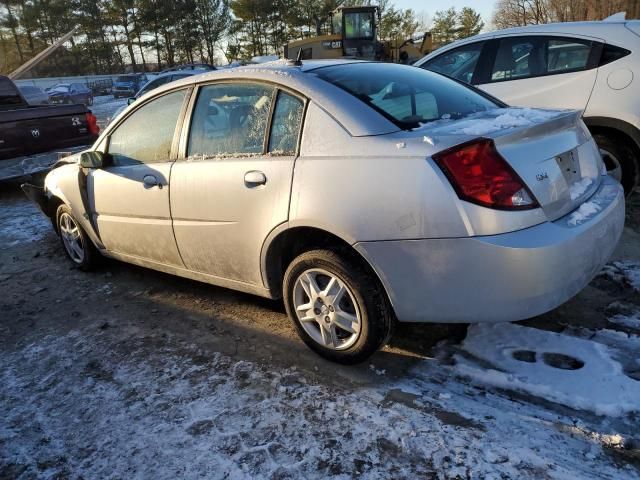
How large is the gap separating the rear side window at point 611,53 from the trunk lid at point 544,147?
7.34ft

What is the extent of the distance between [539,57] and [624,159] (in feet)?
4.32

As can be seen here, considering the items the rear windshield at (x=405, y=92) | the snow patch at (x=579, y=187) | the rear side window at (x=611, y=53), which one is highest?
the rear side window at (x=611, y=53)

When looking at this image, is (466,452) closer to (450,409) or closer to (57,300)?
(450,409)

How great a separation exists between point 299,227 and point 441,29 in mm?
70590

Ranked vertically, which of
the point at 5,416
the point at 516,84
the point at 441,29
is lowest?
the point at 5,416

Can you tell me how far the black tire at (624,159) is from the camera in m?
4.48

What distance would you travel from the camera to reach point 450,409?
2.33 meters

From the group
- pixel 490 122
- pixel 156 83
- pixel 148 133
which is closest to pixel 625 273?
pixel 490 122

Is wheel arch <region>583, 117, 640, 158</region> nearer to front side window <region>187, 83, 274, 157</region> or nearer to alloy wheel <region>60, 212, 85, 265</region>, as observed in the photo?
front side window <region>187, 83, 274, 157</region>

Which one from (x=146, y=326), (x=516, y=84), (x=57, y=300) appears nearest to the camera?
(x=146, y=326)

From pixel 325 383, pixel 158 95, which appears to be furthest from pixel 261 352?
pixel 158 95

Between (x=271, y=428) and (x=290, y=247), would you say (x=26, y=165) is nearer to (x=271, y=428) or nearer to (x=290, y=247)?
(x=290, y=247)

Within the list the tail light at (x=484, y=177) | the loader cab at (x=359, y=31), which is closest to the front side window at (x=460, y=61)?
the tail light at (x=484, y=177)

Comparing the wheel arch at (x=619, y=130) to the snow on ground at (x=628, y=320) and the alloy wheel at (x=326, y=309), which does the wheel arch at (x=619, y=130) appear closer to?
the snow on ground at (x=628, y=320)
